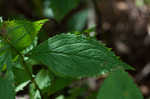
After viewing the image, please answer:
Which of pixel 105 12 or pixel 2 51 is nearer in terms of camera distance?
pixel 2 51

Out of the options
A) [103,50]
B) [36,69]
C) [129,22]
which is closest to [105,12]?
[129,22]

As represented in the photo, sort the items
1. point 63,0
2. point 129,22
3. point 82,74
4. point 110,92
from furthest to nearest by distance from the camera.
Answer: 1. point 129,22
2. point 63,0
3. point 82,74
4. point 110,92

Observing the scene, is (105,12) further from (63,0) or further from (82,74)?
(82,74)

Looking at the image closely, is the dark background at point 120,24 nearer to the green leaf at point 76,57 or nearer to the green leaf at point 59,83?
the green leaf at point 59,83

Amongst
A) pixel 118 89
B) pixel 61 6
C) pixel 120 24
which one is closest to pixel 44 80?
pixel 118 89

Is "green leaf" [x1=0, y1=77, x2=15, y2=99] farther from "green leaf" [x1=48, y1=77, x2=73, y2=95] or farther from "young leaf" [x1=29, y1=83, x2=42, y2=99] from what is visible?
"green leaf" [x1=48, y1=77, x2=73, y2=95]

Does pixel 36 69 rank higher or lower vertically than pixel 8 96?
lower
